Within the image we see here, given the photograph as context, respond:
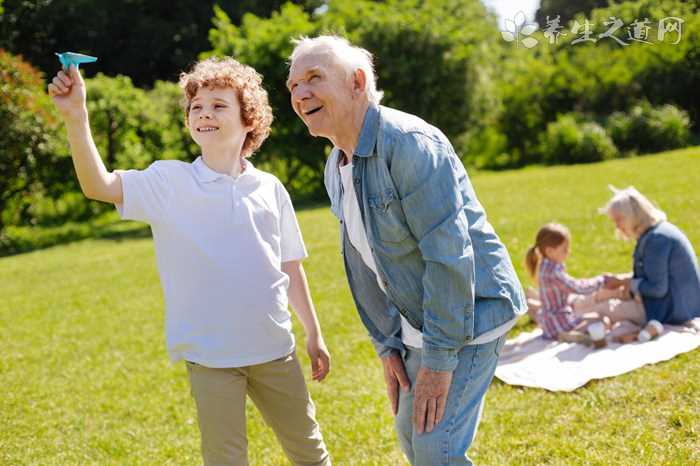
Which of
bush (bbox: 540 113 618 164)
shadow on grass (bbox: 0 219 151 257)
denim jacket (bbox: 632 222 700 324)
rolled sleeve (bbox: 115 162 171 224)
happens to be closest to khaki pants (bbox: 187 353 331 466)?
rolled sleeve (bbox: 115 162 171 224)

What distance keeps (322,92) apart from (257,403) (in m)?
A: 1.40

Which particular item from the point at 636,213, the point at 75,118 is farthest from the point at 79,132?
the point at 636,213

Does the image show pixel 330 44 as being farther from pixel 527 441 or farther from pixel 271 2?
pixel 271 2

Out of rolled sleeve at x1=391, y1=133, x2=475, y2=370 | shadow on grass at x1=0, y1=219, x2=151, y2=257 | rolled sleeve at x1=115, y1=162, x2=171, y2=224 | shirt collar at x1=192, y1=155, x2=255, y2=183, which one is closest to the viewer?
rolled sleeve at x1=391, y1=133, x2=475, y2=370

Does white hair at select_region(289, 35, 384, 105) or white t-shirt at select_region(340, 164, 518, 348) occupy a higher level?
white hair at select_region(289, 35, 384, 105)

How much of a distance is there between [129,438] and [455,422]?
2840 millimetres

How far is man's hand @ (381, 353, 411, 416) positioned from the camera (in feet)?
8.32

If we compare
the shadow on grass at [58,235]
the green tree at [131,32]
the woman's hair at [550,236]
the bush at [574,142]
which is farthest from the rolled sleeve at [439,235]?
the green tree at [131,32]

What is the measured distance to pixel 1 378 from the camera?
19.3 feet

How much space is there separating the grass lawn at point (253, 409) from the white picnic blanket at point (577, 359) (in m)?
0.10

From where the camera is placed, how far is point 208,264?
2754 mm

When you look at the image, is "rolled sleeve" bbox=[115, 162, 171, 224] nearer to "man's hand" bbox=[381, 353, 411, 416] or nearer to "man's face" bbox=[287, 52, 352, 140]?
"man's face" bbox=[287, 52, 352, 140]

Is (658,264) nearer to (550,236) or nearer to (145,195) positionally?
(550,236)

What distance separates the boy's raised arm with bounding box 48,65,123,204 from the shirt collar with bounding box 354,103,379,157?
884 mm
